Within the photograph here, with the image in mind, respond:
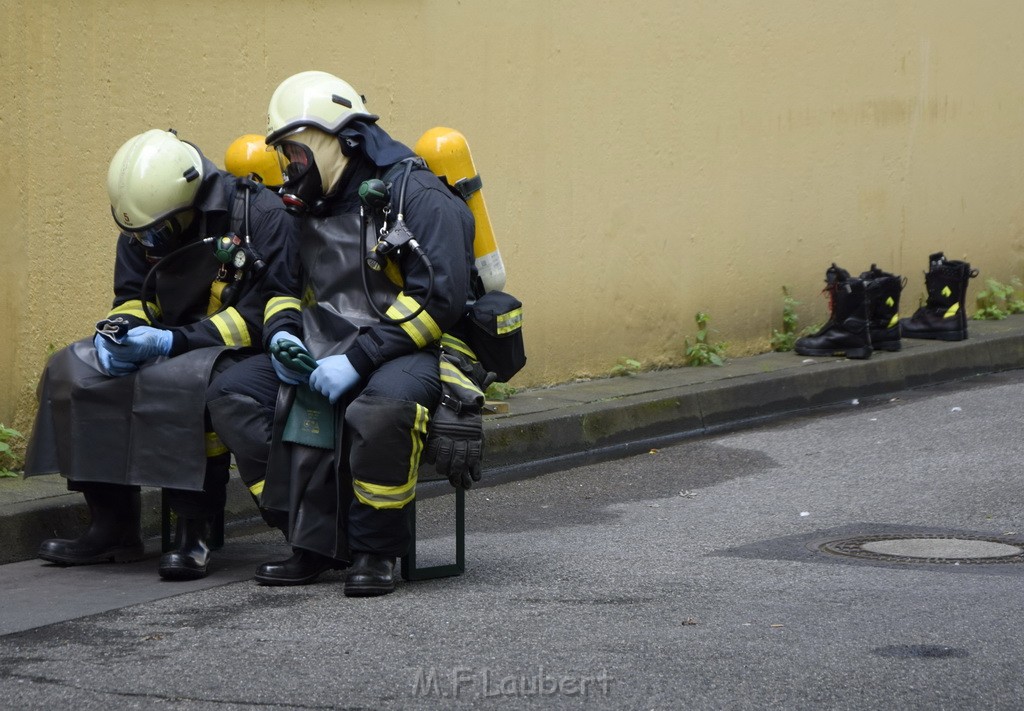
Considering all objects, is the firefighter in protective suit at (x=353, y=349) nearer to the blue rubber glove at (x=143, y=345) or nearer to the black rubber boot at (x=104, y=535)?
the blue rubber glove at (x=143, y=345)

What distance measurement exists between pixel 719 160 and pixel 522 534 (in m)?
4.67

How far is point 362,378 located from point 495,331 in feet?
1.61

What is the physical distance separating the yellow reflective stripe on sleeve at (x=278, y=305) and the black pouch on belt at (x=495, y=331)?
58cm

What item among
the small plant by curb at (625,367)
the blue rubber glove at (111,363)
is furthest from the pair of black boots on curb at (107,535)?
the small plant by curb at (625,367)

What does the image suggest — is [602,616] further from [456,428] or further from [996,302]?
[996,302]

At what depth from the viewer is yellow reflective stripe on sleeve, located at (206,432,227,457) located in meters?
5.58

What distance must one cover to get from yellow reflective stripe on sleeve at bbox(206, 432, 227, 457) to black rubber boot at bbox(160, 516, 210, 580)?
0.81 feet

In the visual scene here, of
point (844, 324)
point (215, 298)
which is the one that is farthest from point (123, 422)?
point (844, 324)

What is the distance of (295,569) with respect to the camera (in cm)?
545

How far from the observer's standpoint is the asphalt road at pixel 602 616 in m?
4.12

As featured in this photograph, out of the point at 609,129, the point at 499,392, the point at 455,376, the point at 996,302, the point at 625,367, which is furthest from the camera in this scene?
the point at 996,302

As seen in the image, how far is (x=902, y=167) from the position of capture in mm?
11953

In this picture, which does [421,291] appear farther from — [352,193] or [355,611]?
[355,611]

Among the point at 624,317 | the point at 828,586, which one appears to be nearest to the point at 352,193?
the point at 828,586
